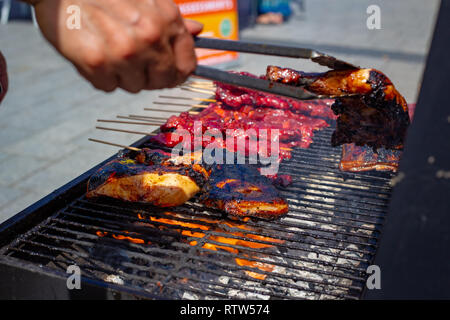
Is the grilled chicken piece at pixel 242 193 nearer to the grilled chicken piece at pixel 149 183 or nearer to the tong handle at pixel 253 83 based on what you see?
the grilled chicken piece at pixel 149 183

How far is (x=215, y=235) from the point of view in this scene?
2.60 meters

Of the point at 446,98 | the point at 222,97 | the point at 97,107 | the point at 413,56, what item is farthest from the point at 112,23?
the point at 413,56

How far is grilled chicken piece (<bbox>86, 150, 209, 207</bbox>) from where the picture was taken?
278cm

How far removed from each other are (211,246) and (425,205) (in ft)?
5.38

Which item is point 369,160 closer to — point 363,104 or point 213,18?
point 363,104

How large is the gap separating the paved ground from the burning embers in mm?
2717

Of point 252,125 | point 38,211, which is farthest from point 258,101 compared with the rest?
point 38,211

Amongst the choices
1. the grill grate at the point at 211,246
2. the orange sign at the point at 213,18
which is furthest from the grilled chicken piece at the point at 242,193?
the orange sign at the point at 213,18

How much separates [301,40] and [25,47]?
7.88m

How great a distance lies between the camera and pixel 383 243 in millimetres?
1426

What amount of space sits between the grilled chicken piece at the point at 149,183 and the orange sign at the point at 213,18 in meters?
5.50

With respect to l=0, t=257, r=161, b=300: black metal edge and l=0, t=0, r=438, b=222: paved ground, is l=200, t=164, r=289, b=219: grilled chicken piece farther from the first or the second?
l=0, t=0, r=438, b=222: paved ground

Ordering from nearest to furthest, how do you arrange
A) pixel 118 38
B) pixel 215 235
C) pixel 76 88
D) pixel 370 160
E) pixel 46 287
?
pixel 118 38, pixel 46 287, pixel 215 235, pixel 370 160, pixel 76 88

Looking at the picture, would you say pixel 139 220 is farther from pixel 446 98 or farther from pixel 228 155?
pixel 446 98
